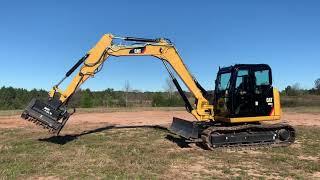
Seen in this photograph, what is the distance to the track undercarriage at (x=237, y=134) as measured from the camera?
1541cm

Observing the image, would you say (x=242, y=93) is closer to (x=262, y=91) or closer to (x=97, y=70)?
→ (x=262, y=91)

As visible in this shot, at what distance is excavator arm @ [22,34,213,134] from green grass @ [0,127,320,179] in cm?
111

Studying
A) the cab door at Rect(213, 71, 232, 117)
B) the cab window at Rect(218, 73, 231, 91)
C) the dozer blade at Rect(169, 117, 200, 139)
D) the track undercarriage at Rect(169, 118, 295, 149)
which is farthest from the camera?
the cab window at Rect(218, 73, 231, 91)

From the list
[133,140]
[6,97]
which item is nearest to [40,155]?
[133,140]

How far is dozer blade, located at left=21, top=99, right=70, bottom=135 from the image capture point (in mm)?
15438

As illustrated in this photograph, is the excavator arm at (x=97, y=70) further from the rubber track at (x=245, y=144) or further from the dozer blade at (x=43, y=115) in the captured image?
the rubber track at (x=245, y=144)

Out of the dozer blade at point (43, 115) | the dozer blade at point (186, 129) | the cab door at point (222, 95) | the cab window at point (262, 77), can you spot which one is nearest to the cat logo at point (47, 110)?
the dozer blade at point (43, 115)

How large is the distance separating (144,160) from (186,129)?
381 centimetres

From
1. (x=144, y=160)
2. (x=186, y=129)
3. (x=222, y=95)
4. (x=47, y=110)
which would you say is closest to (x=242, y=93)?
(x=222, y=95)

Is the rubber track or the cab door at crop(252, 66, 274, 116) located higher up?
the cab door at crop(252, 66, 274, 116)

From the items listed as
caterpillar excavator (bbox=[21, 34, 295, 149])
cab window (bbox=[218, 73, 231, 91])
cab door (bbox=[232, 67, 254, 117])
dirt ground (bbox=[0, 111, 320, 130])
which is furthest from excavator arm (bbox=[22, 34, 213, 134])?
dirt ground (bbox=[0, 111, 320, 130])

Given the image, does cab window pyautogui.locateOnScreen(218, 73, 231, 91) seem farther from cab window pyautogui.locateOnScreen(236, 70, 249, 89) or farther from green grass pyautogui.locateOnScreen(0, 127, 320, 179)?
green grass pyautogui.locateOnScreen(0, 127, 320, 179)

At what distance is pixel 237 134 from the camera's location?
15734 millimetres

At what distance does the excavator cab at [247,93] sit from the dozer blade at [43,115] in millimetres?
5592
